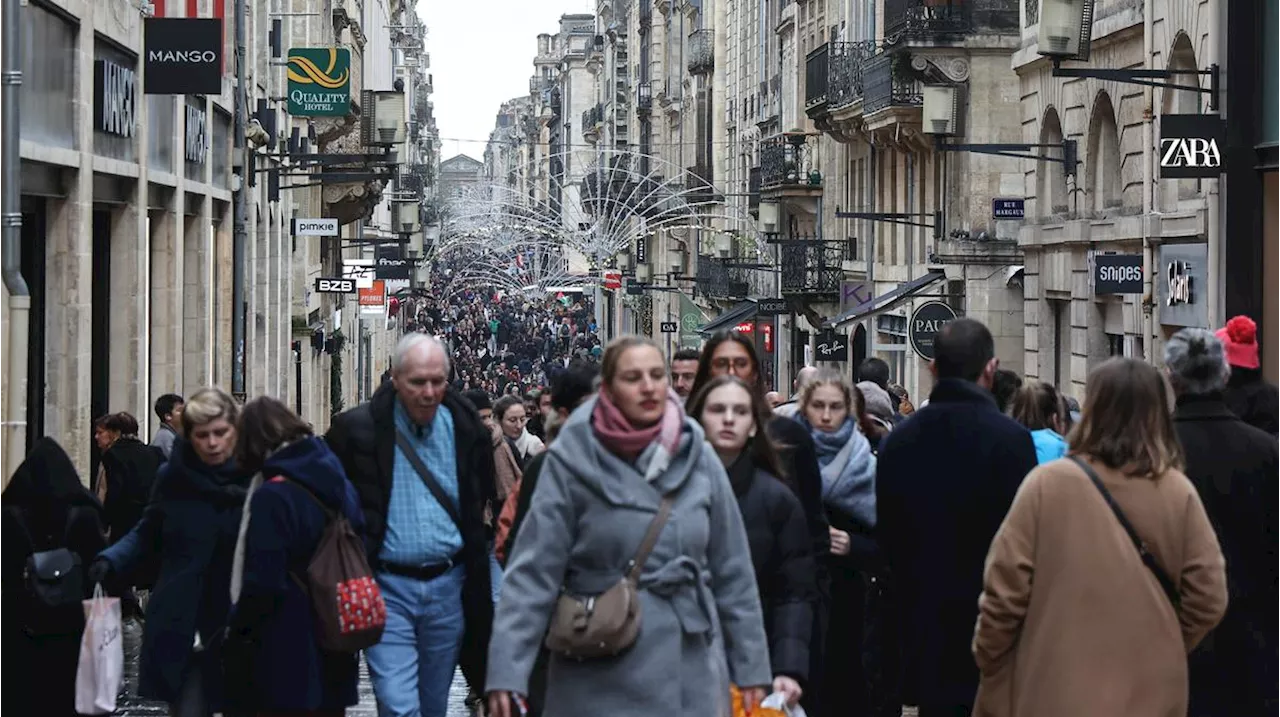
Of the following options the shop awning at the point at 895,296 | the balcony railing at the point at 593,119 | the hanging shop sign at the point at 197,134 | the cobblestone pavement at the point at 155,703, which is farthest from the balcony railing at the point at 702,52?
the cobblestone pavement at the point at 155,703

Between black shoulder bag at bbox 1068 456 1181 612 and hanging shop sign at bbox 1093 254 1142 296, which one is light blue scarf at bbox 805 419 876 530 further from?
hanging shop sign at bbox 1093 254 1142 296

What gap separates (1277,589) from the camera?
8.06 m

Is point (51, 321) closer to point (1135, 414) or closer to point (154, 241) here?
point (154, 241)

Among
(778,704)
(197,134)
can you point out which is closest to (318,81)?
(197,134)

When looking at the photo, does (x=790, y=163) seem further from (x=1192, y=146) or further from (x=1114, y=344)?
(x=1192, y=146)

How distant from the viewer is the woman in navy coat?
816 centimetres

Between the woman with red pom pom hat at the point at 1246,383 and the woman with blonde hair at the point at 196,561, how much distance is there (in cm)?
388

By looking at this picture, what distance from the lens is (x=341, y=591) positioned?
8180mm

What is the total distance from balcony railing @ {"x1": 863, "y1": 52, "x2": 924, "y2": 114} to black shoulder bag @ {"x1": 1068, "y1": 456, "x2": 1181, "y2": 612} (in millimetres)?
27078

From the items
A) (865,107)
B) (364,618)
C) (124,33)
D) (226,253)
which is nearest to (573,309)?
(865,107)

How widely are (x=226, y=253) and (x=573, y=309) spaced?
79.7 meters

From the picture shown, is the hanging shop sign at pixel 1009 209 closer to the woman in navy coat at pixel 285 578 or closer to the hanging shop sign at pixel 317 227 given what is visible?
the hanging shop sign at pixel 317 227

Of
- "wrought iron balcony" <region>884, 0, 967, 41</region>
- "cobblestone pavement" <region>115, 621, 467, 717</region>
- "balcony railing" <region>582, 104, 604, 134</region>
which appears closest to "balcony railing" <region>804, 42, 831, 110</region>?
"wrought iron balcony" <region>884, 0, 967, 41</region>

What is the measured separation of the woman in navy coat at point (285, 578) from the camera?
8.16 m
